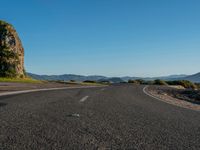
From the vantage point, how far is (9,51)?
48.6 metres

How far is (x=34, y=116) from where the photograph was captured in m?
6.52

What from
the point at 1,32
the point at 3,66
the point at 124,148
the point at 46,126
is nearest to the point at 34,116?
the point at 46,126

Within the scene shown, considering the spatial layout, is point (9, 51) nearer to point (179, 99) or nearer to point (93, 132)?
point (179, 99)

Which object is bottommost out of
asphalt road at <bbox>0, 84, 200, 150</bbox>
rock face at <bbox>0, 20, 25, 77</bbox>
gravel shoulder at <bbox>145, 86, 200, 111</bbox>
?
gravel shoulder at <bbox>145, 86, 200, 111</bbox>

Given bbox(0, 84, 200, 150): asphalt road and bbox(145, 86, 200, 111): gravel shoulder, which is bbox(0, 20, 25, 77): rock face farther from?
bbox(0, 84, 200, 150): asphalt road

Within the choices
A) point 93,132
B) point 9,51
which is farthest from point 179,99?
point 9,51

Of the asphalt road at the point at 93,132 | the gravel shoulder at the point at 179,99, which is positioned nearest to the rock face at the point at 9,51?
the gravel shoulder at the point at 179,99

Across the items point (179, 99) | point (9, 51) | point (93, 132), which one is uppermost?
point (9, 51)

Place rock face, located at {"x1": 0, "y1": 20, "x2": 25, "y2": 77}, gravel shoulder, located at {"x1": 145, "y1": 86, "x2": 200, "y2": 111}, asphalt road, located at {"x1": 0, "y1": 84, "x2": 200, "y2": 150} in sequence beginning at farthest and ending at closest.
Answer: rock face, located at {"x1": 0, "y1": 20, "x2": 25, "y2": 77}
gravel shoulder, located at {"x1": 145, "y1": 86, "x2": 200, "y2": 111}
asphalt road, located at {"x1": 0, "y1": 84, "x2": 200, "y2": 150}

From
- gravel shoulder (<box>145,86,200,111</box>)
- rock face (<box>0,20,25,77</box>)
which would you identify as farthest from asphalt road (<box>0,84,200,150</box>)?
rock face (<box>0,20,25,77</box>)

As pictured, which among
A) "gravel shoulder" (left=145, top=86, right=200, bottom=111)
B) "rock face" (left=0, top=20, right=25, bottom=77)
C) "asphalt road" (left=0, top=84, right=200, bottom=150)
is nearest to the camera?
"asphalt road" (left=0, top=84, right=200, bottom=150)

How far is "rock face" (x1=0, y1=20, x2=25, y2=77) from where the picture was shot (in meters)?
45.4

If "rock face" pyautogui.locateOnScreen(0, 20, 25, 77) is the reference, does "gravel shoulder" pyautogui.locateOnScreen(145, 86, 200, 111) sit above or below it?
below

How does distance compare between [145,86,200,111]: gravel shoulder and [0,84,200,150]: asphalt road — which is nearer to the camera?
[0,84,200,150]: asphalt road
